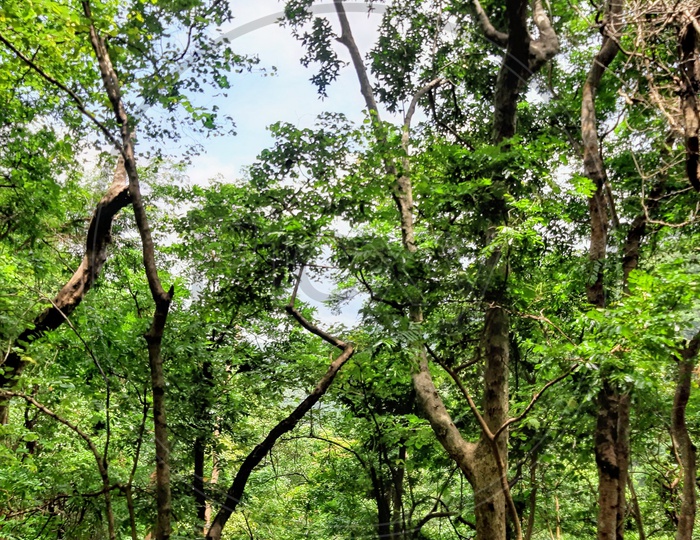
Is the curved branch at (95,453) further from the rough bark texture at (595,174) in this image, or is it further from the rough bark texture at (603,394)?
the rough bark texture at (595,174)

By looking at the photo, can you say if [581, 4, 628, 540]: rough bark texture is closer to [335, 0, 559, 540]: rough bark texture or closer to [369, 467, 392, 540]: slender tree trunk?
[335, 0, 559, 540]: rough bark texture

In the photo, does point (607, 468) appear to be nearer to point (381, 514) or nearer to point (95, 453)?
point (381, 514)

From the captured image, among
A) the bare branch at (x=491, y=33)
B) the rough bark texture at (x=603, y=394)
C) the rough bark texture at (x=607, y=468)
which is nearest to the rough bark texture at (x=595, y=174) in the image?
A: the rough bark texture at (x=603, y=394)

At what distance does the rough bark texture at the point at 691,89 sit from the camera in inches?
98.0

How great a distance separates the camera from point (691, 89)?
2.50 metres

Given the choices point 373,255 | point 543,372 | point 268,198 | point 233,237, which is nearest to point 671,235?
point 543,372

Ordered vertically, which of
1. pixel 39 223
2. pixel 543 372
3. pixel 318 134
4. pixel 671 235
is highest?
pixel 318 134

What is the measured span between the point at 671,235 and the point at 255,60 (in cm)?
415

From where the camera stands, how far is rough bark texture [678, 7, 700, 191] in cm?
249

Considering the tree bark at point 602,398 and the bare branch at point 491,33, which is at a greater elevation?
the bare branch at point 491,33

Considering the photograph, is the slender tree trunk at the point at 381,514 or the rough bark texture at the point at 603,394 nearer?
the rough bark texture at the point at 603,394

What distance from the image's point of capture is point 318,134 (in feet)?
13.6

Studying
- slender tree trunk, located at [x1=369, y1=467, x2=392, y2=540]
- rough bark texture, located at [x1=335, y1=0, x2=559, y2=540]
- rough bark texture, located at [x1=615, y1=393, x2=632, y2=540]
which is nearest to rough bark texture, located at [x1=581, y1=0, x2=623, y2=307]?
rough bark texture, located at [x1=335, y1=0, x2=559, y2=540]

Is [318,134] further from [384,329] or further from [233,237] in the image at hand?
[384,329]
